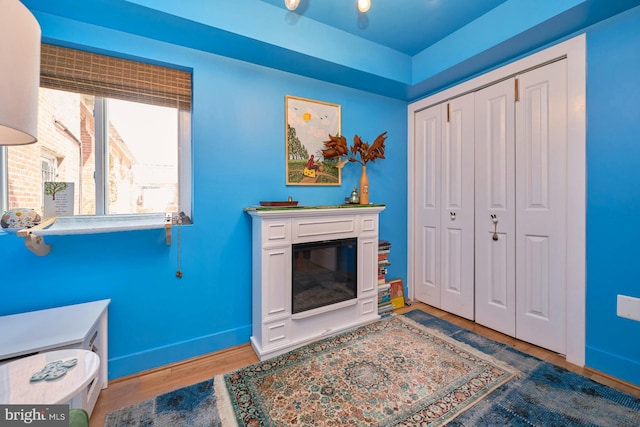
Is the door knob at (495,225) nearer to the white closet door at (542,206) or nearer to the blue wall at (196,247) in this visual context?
the white closet door at (542,206)

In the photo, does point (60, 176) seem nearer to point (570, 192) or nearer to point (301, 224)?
point (301, 224)

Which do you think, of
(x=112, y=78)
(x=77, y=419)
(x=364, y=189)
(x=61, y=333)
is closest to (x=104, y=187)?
(x=112, y=78)

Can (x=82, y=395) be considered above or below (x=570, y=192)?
below

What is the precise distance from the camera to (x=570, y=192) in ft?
6.29

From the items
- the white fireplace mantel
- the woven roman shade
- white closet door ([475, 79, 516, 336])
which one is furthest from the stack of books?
the woven roman shade

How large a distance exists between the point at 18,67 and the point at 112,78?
1.44 metres

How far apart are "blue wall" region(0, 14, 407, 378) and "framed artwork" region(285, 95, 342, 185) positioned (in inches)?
2.8

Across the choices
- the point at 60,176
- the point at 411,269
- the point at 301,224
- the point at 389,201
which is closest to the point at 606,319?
the point at 411,269

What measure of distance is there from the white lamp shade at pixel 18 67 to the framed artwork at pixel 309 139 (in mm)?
1723

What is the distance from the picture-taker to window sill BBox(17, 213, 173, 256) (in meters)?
1.44

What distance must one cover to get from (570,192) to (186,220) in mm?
2881

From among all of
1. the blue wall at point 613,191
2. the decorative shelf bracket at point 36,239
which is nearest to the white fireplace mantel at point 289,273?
the decorative shelf bracket at point 36,239

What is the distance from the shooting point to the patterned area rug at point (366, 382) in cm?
145

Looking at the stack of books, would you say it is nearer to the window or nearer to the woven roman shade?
the window
